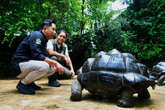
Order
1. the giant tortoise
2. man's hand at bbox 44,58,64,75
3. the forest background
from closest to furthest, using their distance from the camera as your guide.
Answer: the giant tortoise < man's hand at bbox 44,58,64,75 < the forest background

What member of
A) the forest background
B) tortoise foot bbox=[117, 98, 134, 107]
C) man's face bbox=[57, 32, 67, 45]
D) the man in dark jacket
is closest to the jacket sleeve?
the man in dark jacket

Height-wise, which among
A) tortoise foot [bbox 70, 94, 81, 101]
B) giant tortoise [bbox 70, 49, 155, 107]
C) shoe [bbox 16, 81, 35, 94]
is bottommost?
shoe [bbox 16, 81, 35, 94]

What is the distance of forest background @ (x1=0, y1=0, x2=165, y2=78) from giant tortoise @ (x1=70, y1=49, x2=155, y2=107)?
Result: 385 centimetres

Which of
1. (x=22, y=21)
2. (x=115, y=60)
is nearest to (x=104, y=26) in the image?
(x=22, y=21)

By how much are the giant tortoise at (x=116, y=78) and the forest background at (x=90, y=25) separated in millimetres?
3855

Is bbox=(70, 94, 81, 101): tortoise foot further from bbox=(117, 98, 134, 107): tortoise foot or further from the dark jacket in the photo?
the dark jacket

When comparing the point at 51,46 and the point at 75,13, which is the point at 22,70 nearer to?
the point at 51,46

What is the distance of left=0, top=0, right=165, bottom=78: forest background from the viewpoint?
223 inches

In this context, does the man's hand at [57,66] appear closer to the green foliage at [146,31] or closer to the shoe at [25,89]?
the shoe at [25,89]

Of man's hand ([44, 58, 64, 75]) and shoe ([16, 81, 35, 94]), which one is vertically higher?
man's hand ([44, 58, 64, 75])

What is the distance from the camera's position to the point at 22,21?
5363 millimetres

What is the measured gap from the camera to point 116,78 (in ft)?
6.29

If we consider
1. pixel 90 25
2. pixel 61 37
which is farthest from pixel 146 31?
pixel 61 37

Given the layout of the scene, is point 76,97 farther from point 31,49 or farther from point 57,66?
point 31,49
